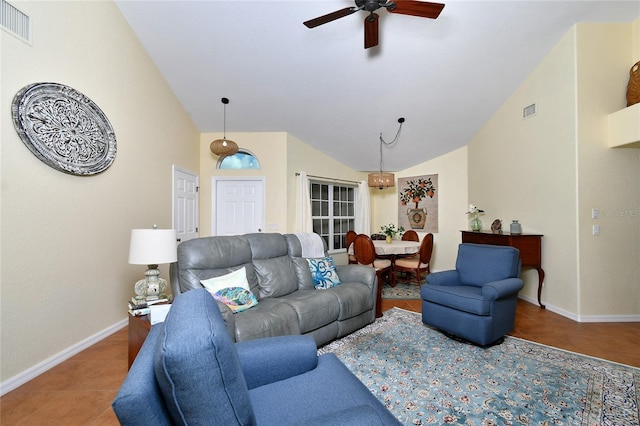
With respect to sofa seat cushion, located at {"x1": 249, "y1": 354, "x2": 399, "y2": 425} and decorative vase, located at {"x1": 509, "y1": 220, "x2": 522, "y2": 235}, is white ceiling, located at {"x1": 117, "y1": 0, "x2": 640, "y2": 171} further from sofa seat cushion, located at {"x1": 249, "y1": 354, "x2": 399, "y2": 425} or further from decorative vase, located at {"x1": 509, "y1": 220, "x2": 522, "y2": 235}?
sofa seat cushion, located at {"x1": 249, "y1": 354, "x2": 399, "y2": 425}

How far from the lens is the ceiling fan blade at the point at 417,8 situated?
6.65ft

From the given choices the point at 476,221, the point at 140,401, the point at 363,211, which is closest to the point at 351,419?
the point at 140,401

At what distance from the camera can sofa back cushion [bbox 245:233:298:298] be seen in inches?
105

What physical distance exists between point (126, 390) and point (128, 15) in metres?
3.80

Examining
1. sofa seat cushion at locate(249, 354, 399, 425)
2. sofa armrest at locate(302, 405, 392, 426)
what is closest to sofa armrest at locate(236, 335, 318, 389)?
sofa seat cushion at locate(249, 354, 399, 425)

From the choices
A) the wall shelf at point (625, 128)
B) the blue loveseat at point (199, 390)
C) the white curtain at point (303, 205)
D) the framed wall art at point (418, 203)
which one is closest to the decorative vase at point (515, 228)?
the wall shelf at point (625, 128)

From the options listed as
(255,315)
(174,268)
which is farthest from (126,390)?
(174,268)

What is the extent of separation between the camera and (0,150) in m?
1.87

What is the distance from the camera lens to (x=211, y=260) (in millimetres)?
2387

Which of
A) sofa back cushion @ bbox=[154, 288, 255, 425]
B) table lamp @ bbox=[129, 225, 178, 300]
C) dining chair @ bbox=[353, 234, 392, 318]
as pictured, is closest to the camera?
sofa back cushion @ bbox=[154, 288, 255, 425]

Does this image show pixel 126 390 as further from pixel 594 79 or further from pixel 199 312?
pixel 594 79

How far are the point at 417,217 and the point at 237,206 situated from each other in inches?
145

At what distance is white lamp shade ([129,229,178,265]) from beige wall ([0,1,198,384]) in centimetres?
77

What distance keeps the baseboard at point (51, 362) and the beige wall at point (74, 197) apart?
0.03 metres
